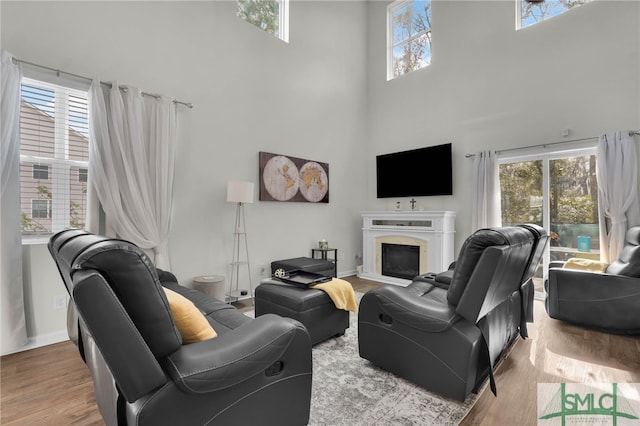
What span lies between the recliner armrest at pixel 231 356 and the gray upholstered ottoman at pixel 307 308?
→ 39.6 inches

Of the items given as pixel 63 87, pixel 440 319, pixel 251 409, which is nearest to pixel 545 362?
pixel 440 319

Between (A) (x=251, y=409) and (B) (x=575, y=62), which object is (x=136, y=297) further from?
(B) (x=575, y=62)

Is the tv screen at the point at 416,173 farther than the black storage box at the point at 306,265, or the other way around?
the tv screen at the point at 416,173

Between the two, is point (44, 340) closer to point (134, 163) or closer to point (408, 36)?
point (134, 163)

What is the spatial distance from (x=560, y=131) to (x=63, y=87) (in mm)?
5662

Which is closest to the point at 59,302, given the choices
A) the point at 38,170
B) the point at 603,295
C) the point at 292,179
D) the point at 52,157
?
the point at 38,170

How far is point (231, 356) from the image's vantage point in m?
1.20

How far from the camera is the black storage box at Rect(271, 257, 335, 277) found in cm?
417

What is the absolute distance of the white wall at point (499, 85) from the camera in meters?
3.61

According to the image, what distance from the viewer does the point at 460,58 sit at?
486cm

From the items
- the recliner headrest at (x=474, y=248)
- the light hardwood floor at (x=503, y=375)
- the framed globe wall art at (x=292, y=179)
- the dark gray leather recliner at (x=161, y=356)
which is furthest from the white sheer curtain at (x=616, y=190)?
the dark gray leather recliner at (x=161, y=356)

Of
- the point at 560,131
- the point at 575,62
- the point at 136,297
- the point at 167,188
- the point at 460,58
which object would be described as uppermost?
the point at 460,58

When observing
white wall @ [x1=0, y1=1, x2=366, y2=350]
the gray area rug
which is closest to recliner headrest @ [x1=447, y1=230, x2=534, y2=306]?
the gray area rug

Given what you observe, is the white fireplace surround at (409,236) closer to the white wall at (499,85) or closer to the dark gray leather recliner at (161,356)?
the white wall at (499,85)
